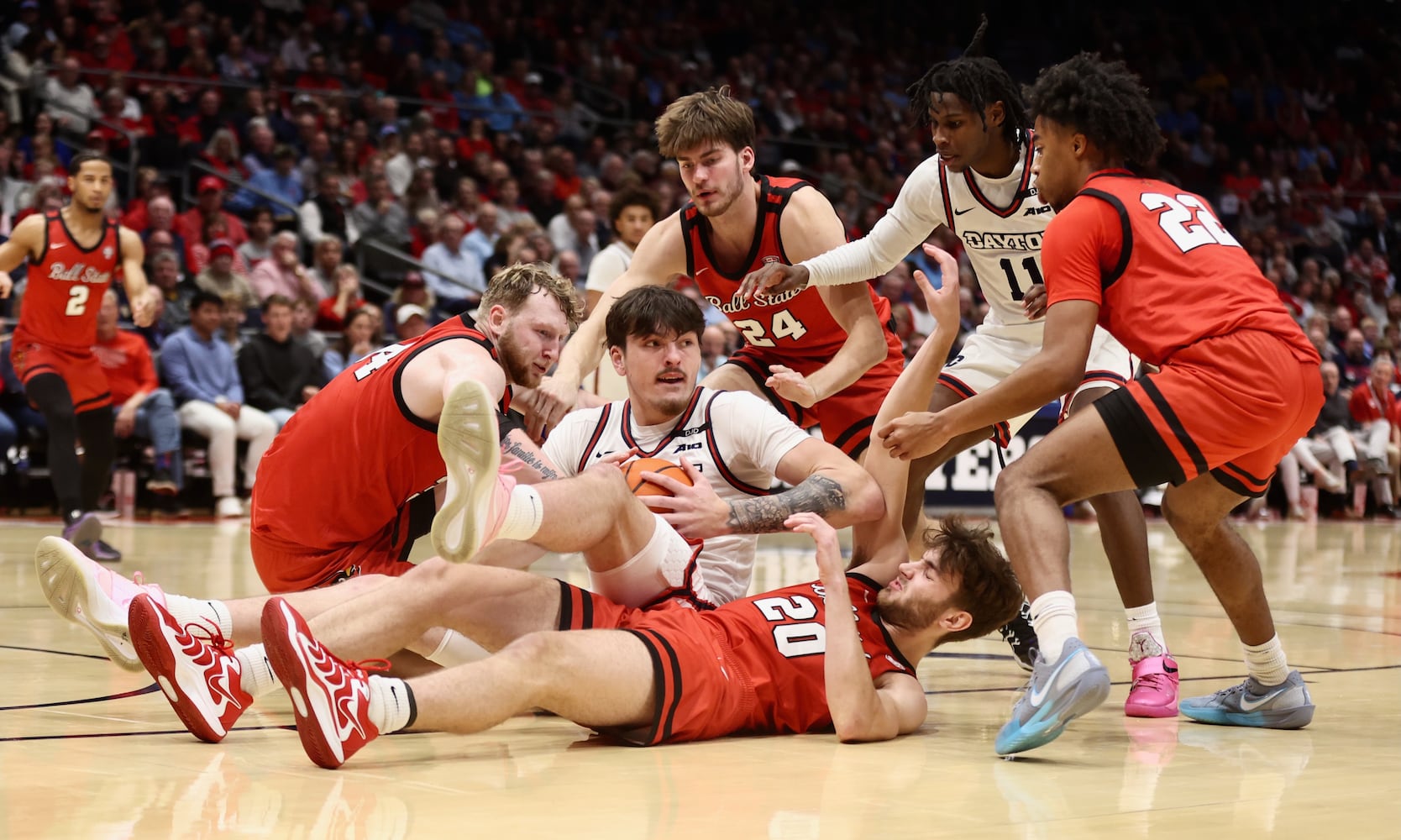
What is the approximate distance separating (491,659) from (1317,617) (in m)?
5.11

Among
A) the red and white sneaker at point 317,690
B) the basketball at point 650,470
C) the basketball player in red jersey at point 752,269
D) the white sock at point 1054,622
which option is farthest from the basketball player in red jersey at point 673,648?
the basketball player in red jersey at point 752,269

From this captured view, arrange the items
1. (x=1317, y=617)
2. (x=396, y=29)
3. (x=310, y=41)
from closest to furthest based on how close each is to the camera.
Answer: (x=1317, y=617)
(x=310, y=41)
(x=396, y=29)

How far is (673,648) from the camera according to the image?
3902 mm

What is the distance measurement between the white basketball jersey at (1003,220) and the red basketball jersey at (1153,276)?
47.7 inches

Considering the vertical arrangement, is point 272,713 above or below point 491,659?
below

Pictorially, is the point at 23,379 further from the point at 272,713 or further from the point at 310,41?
the point at 310,41

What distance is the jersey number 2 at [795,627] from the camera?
4.14 m

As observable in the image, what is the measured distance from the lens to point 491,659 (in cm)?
360

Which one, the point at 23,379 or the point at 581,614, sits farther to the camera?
the point at 23,379

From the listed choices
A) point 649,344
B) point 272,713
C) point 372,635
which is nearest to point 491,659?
point 372,635

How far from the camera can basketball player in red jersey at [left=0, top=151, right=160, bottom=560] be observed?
340 inches

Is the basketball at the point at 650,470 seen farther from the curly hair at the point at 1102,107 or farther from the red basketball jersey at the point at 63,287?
the red basketball jersey at the point at 63,287

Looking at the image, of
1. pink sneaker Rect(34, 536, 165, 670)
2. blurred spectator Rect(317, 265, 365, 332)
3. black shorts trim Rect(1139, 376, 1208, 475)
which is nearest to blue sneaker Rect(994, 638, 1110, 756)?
black shorts trim Rect(1139, 376, 1208, 475)

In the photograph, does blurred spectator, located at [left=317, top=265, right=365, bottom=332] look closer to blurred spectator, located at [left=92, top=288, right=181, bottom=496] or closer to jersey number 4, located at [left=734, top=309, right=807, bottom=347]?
blurred spectator, located at [left=92, top=288, right=181, bottom=496]
